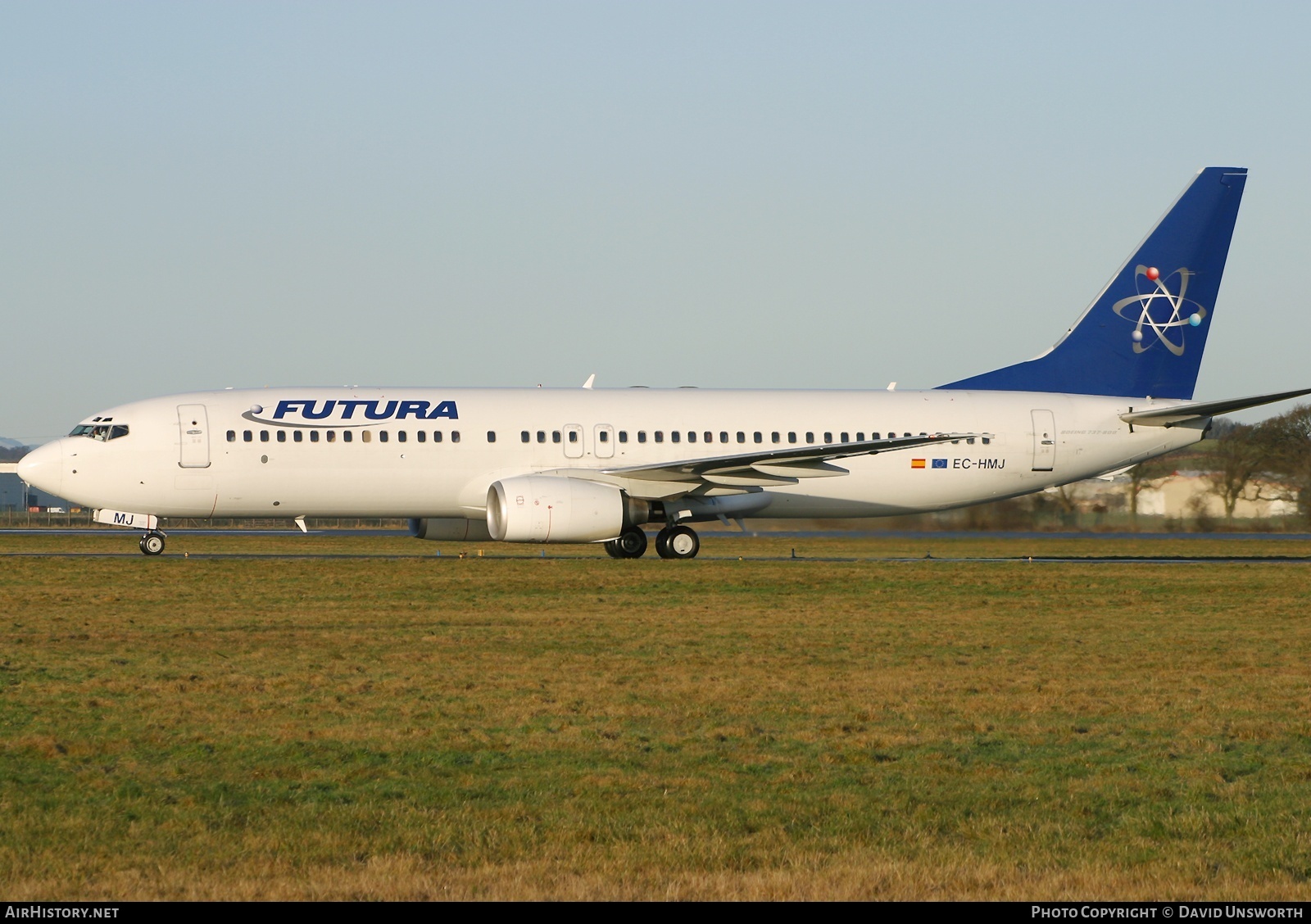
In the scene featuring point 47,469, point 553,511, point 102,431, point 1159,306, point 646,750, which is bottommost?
point 646,750

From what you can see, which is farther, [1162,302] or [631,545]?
[1162,302]

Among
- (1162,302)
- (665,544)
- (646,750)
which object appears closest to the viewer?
(646,750)

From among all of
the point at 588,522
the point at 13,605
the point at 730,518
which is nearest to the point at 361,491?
the point at 588,522

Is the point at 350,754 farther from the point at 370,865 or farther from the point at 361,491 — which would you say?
the point at 361,491

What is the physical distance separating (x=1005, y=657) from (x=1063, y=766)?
625cm

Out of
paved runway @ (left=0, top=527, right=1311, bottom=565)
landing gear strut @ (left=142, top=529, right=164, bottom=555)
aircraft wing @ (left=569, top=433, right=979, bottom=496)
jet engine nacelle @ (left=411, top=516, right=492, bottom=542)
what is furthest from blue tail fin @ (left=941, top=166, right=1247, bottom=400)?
landing gear strut @ (left=142, top=529, right=164, bottom=555)

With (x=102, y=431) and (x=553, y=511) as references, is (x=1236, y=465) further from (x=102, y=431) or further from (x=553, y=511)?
(x=102, y=431)

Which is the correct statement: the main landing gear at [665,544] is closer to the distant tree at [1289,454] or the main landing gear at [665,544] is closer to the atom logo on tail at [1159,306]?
the atom logo on tail at [1159,306]

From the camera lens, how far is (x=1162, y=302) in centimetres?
3781

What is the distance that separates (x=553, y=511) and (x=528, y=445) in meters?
3.04

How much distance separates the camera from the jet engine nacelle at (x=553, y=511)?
30.8 metres

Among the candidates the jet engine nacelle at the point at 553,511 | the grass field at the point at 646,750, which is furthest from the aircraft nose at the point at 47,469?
the grass field at the point at 646,750

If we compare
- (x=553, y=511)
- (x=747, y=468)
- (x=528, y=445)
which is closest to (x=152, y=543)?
(x=528, y=445)

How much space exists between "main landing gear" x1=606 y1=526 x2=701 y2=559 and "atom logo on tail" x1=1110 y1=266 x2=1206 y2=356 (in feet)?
42.0
